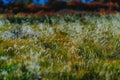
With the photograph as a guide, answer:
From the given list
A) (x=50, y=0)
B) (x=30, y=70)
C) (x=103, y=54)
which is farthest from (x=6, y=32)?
(x=50, y=0)

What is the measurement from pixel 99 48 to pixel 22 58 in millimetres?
2386

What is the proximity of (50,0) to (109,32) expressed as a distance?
2043 centimetres

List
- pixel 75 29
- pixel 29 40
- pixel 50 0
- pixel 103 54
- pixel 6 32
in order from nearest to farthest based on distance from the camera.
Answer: pixel 103 54 → pixel 29 40 → pixel 6 32 → pixel 75 29 → pixel 50 0

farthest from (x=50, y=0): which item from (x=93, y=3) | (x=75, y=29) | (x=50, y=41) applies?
(x=50, y=41)

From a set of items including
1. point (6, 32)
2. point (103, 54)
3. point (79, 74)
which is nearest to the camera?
point (79, 74)

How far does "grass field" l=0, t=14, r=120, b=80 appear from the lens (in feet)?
30.9

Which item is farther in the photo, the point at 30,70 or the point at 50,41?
the point at 50,41

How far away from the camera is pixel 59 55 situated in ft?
37.1

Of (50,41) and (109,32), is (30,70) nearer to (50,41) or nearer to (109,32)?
(50,41)

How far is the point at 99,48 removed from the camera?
12.2 m

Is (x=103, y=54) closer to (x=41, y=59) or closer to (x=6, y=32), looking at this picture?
(x=41, y=59)

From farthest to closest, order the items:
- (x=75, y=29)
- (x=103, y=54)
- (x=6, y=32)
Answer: (x=75, y=29) → (x=6, y=32) → (x=103, y=54)

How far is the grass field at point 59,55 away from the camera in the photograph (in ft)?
30.9

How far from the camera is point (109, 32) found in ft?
50.5
